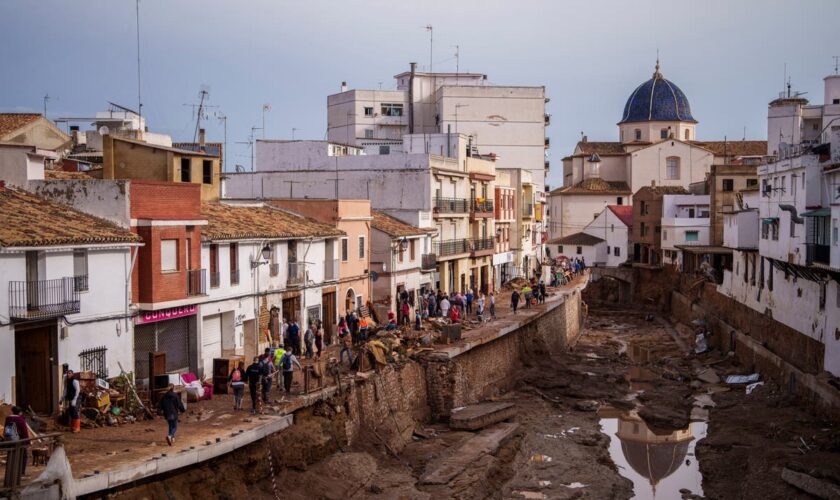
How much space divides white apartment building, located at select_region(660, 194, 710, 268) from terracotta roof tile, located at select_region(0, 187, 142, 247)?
5597 centimetres

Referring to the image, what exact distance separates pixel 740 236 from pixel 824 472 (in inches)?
1058

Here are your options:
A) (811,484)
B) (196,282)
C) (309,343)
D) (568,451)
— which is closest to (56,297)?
(196,282)

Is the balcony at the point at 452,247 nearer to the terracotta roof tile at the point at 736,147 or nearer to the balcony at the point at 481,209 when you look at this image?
the balcony at the point at 481,209

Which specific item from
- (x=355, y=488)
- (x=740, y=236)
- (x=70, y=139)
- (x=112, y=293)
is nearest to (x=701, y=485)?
(x=355, y=488)

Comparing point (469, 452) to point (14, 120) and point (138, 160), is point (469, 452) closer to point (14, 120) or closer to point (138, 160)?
point (138, 160)

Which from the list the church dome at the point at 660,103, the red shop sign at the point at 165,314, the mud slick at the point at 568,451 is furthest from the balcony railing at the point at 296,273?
the church dome at the point at 660,103

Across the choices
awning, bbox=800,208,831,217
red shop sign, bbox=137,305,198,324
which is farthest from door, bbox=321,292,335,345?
awning, bbox=800,208,831,217

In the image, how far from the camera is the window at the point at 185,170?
3269 centimetres

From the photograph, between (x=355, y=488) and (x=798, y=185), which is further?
(x=798, y=185)

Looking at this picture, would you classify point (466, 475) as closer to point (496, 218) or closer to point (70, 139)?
point (70, 139)

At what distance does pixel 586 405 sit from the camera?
130ft

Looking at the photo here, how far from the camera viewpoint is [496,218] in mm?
62938

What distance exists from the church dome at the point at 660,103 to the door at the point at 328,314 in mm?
75222

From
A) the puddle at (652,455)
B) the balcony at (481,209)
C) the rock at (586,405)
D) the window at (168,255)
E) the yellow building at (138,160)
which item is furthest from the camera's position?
the balcony at (481,209)
